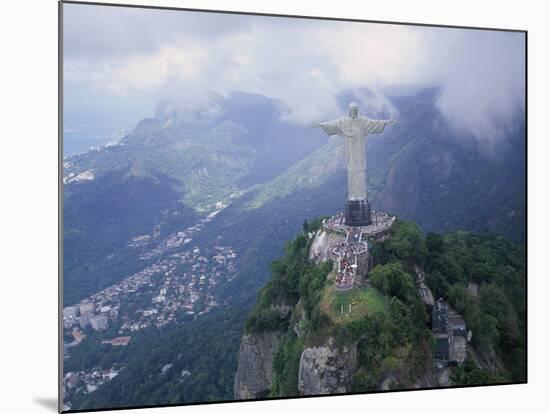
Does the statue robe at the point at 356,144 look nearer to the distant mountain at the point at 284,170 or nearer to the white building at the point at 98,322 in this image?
the distant mountain at the point at 284,170

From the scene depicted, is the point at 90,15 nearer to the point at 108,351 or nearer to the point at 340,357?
the point at 108,351

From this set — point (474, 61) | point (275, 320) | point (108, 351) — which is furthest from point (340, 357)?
point (474, 61)

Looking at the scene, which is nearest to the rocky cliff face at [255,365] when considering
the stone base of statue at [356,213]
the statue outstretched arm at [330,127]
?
the stone base of statue at [356,213]

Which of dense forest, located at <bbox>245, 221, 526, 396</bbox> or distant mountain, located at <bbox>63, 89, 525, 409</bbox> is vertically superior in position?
distant mountain, located at <bbox>63, 89, 525, 409</bbox>

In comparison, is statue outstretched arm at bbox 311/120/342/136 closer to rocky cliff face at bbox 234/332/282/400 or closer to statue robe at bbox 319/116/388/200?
statue robe at bbox 319/116/388/200

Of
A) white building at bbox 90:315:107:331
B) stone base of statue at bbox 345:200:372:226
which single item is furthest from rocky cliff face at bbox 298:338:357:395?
white building at bbox 90:315:107:331

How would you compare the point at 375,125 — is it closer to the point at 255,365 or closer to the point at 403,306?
the point at 403,306
